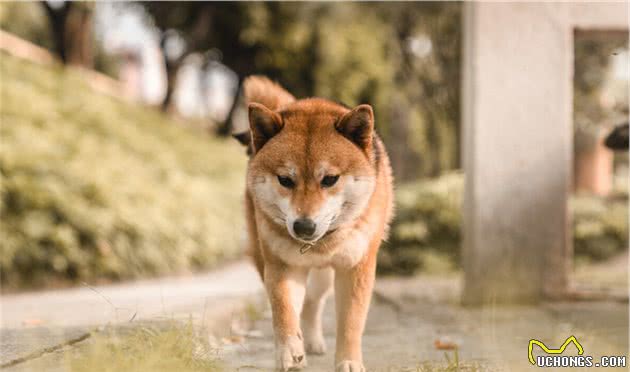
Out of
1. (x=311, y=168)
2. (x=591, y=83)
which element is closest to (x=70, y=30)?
(x=591, y=83)

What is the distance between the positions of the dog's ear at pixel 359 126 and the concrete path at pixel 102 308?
1381mm

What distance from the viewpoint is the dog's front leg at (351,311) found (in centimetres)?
342

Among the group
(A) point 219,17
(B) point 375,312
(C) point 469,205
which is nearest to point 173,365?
(B) point 375,312

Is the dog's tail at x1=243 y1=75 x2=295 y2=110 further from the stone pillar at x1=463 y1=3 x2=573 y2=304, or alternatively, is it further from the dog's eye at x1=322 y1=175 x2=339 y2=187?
the stone pillar at x1=463 y1=3 x2=573 y2=304

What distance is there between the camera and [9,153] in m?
8.48

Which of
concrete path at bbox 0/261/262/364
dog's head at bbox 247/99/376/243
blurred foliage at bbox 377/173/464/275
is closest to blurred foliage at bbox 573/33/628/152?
blurred foliage at bbox 377/173/464/275

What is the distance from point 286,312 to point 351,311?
306mm

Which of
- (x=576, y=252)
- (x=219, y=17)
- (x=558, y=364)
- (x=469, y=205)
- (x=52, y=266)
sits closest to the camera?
(x=558, y=364)

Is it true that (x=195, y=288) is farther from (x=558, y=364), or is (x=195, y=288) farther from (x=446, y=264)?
(x=558, y=364)

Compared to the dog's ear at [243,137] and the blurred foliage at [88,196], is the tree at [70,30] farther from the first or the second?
the dog's ear at [243,137]

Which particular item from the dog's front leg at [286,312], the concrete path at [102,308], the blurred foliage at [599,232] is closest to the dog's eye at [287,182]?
the dog's front leg at [286,312]

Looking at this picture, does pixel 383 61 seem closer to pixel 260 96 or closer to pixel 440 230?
pixel 440 230

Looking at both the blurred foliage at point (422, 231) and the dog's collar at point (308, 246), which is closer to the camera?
the dog's collar at point (308, 246)

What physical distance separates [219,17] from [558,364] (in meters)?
14.3
